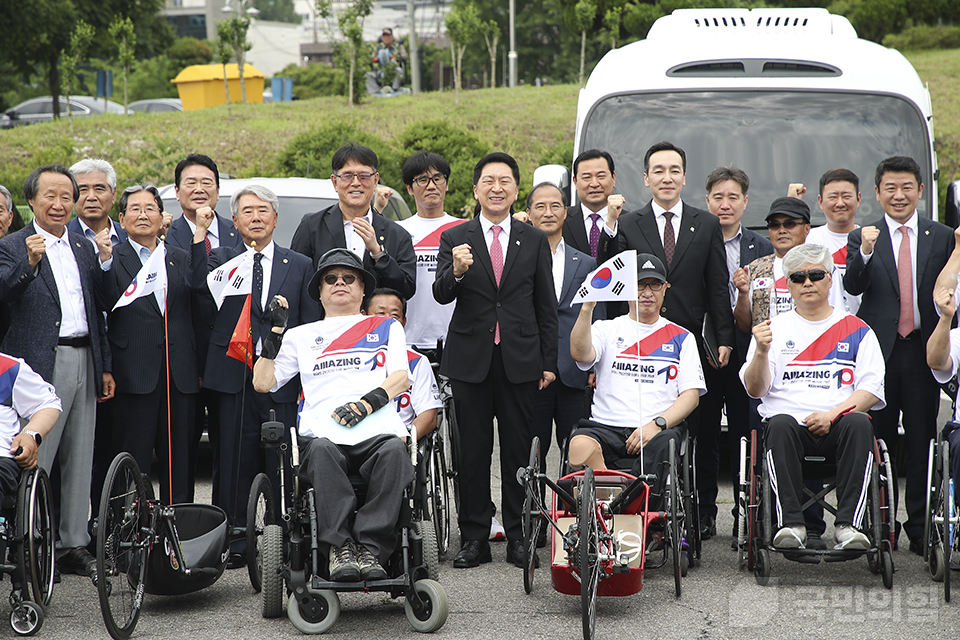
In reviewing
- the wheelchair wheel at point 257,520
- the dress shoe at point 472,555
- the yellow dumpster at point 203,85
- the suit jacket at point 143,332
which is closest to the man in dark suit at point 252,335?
the suit jacket at point 143,332

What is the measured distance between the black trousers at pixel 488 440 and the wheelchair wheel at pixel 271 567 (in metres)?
1.38

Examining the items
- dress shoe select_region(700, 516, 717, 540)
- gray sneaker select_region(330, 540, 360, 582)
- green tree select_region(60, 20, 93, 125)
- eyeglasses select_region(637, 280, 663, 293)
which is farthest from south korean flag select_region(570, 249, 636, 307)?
green tree select_region(60, 20, 93, 125)

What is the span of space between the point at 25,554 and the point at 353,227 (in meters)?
2.56

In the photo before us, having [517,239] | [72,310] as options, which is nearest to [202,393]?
[72,310]

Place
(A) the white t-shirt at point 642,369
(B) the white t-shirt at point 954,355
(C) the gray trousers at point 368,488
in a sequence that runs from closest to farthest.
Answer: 1. (C) the gray trousers at point 368,488
2. (B) the white t-shirt at point 954,355
3. (A) the white t-shirt at point 642,369

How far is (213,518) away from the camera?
5512 mm

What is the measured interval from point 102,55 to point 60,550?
85.9ft

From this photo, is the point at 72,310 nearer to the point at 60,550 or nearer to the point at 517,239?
the point at 60,550

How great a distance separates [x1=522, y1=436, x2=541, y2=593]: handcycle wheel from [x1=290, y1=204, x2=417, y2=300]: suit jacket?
55.3 inches

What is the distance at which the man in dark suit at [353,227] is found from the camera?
6500mm

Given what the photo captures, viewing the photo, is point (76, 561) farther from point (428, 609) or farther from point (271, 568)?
point (428, 609)

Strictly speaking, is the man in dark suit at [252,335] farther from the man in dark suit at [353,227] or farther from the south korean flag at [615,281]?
the south korean flag at [615,281]

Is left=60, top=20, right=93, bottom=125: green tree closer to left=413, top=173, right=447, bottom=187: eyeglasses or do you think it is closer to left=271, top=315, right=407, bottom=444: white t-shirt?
left=413, top=173, right=447, bottom=187: eyeglasses

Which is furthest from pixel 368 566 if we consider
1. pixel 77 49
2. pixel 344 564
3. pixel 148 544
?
pixel 77 49
